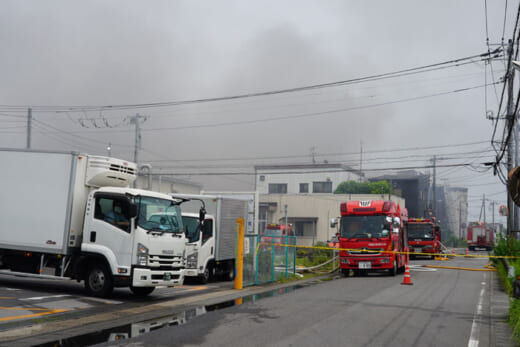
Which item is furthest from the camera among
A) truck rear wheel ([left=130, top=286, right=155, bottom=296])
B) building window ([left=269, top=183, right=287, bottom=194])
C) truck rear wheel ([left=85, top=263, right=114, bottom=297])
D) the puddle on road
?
building window ([left=269, top=183, right=287, bottom=194])

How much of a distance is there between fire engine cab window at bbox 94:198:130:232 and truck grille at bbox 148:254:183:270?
974 millimetres

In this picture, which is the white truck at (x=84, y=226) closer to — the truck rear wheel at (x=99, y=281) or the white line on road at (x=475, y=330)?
the truck rear wheel at (x=99, y=281)

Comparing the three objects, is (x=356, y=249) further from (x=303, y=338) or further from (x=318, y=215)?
(x=318, y=215)

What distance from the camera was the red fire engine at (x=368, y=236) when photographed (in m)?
20.5

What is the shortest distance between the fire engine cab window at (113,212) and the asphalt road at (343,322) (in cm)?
333

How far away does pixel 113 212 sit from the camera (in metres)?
12.6

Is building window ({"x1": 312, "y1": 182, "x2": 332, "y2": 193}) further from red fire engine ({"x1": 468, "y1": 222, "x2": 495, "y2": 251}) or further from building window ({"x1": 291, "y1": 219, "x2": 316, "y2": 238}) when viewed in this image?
red fire engine ({"x1": 468, "y1": 222, "x2": 495, "y2": 251})

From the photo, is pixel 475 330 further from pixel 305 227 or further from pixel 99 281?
pixel 305 227

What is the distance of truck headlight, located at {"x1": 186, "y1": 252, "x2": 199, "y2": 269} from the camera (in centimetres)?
1627

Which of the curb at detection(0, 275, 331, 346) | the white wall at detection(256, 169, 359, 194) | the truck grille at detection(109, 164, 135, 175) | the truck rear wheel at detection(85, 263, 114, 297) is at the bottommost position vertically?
the curb at detection(0, 275, 331, 346)

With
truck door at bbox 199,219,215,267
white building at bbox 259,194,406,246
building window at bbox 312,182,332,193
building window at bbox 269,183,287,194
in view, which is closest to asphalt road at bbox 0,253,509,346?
truck door at bbox 199,219,215,267

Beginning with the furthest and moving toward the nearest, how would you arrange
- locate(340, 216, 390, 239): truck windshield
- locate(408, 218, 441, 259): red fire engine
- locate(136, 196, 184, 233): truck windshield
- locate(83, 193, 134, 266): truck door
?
locate(408, 218, 441, 259): red fire engine
locate(340, 216, 390, 239): truck windshield
locate(136, 196, 184, 233): truck windshield
locate(83, 193, 134, 266): truck door

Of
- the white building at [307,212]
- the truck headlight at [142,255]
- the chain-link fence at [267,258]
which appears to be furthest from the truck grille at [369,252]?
the white building at [307,212]

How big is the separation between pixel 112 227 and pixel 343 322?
6.11 meters
